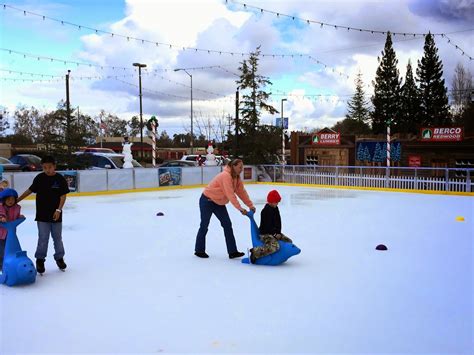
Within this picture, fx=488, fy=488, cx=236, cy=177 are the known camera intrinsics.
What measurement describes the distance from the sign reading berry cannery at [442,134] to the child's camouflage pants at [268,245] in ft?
67.2

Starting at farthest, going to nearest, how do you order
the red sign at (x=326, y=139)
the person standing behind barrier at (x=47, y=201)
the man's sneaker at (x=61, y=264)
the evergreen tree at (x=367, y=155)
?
1. the red sign at (x=326, y=139)
2. the evergreen tree at (x=367, y=155)
3. the man's sneaker at (x=61, y=264)
4. the person standing behind barrier at (x=47, y=201)

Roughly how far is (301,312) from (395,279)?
5.36ft

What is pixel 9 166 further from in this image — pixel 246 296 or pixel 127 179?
pixel 246 296

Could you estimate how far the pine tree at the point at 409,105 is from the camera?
131 ft

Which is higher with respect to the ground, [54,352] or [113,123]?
[113,123]

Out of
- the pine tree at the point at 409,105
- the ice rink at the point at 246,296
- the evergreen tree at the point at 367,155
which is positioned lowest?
the ice rink at the point at 246,296

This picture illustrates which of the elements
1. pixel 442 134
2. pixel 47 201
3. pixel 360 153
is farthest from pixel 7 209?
pixel 360 153

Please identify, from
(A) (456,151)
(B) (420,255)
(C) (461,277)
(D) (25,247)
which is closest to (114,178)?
(D) (25,247)

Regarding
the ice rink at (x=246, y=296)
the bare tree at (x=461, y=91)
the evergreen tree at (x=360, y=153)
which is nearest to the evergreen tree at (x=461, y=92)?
the bare tree at (x=461, y=91)

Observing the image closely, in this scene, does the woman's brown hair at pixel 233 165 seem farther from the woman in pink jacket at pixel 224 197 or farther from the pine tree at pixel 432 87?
the pine tree at pixel 432 87

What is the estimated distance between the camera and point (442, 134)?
24.0 meters

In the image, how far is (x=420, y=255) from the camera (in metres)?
6.57

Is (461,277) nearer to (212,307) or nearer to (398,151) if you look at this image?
(212,307)

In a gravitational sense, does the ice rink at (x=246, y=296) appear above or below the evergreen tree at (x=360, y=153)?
below
